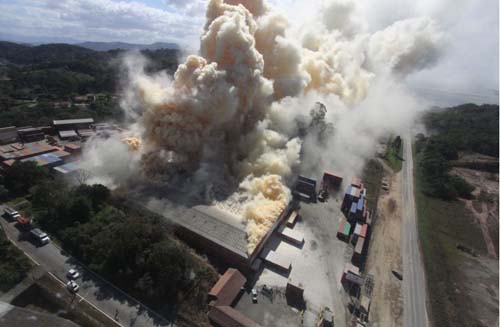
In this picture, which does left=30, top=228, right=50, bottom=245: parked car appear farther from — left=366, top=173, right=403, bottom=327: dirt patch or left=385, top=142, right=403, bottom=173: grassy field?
left=385, top=142, right=403, bottom=173: grassy field

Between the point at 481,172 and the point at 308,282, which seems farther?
the point at 481,172

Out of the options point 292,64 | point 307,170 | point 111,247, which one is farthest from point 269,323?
point 292,64

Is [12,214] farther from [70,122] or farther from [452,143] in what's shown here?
[452,143]

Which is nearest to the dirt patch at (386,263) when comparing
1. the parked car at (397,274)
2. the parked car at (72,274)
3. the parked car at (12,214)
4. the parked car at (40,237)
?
the parked car at (397,274)

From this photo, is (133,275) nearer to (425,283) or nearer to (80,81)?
(425,283)

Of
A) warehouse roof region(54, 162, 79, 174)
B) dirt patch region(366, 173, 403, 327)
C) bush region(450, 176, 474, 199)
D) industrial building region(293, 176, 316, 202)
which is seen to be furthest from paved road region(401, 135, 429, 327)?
warehouse roof region(54, 162, 79, 174)

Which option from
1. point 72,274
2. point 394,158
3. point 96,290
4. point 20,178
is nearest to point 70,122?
point 20,178
